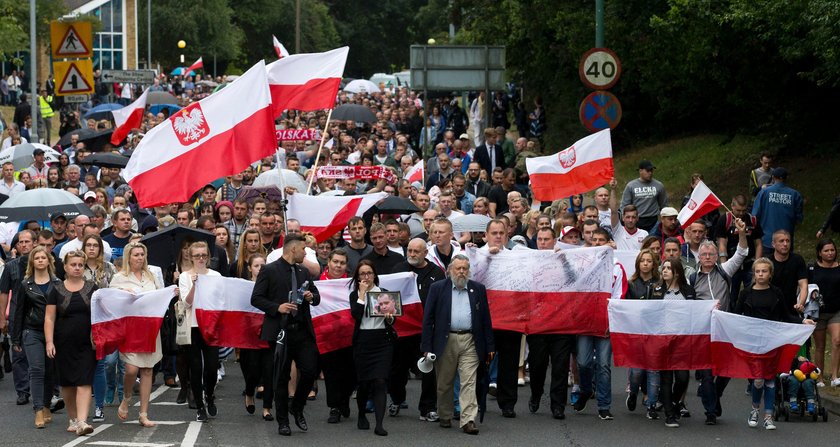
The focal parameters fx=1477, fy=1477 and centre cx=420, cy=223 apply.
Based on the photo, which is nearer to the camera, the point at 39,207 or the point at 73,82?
the point at 39,207

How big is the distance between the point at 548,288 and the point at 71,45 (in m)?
16.0

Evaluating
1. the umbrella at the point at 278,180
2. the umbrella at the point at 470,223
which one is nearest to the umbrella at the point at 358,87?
the umbrella at the point at 278,180

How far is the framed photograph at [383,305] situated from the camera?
1280 cm

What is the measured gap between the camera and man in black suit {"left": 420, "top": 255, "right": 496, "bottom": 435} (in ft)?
42.4

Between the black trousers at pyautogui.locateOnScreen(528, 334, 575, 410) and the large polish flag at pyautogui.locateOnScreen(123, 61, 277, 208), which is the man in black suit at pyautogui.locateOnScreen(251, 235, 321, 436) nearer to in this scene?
the large polish flag at pyautogui.locateOnScreen(123, 61, 277, 208)

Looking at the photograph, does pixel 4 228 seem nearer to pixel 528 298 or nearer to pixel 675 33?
pixel 528 298

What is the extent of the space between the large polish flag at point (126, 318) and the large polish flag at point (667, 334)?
412cm

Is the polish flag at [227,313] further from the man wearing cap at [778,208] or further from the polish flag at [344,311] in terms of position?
the man wearing cap at [778,208]

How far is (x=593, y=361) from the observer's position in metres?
13.7

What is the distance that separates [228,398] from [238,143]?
8.64 feet

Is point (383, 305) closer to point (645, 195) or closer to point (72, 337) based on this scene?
point (72, 337)

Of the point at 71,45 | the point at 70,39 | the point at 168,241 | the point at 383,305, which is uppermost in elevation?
the point at 70,39

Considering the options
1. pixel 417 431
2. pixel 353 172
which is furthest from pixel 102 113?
pixel 417 431

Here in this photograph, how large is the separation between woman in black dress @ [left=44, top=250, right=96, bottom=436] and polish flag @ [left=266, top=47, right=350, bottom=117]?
15.2 ft
